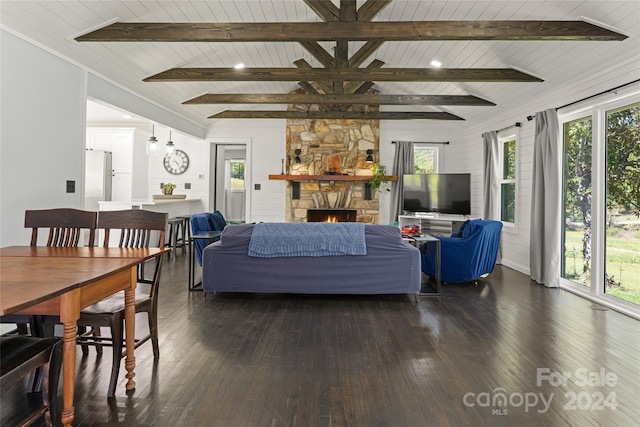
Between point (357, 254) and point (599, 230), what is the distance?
280cm

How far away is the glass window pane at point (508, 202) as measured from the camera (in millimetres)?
6426

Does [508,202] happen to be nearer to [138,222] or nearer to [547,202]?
[547,202]

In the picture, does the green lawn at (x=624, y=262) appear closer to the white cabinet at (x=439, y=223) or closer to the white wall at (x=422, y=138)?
the white cabinet at (x=439, y=223)

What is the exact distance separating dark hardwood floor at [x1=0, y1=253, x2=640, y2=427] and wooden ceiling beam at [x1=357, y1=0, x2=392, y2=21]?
11.0ft

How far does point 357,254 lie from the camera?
4.07 metres

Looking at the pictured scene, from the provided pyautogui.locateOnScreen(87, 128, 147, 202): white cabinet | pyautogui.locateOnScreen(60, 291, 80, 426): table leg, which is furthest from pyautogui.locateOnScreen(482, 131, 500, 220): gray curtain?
pyautogui.locateOnScreen(87, 128, 147, 202): white cabinet

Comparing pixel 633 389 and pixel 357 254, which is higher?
pixel 357 254

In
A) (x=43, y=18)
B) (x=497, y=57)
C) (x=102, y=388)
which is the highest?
(x=497, y=57)

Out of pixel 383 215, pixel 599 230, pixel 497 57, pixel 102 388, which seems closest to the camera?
pixel 102 388

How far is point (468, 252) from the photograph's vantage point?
4.91m

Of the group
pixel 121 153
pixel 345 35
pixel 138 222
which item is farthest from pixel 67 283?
pixel 121 153

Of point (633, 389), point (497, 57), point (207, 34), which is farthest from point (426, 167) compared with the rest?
point (633, 389)

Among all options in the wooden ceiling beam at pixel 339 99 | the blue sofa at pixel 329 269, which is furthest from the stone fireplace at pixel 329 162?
the blue sofa at pixel 329 269

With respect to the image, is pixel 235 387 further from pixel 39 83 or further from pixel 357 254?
pixel 39 83
